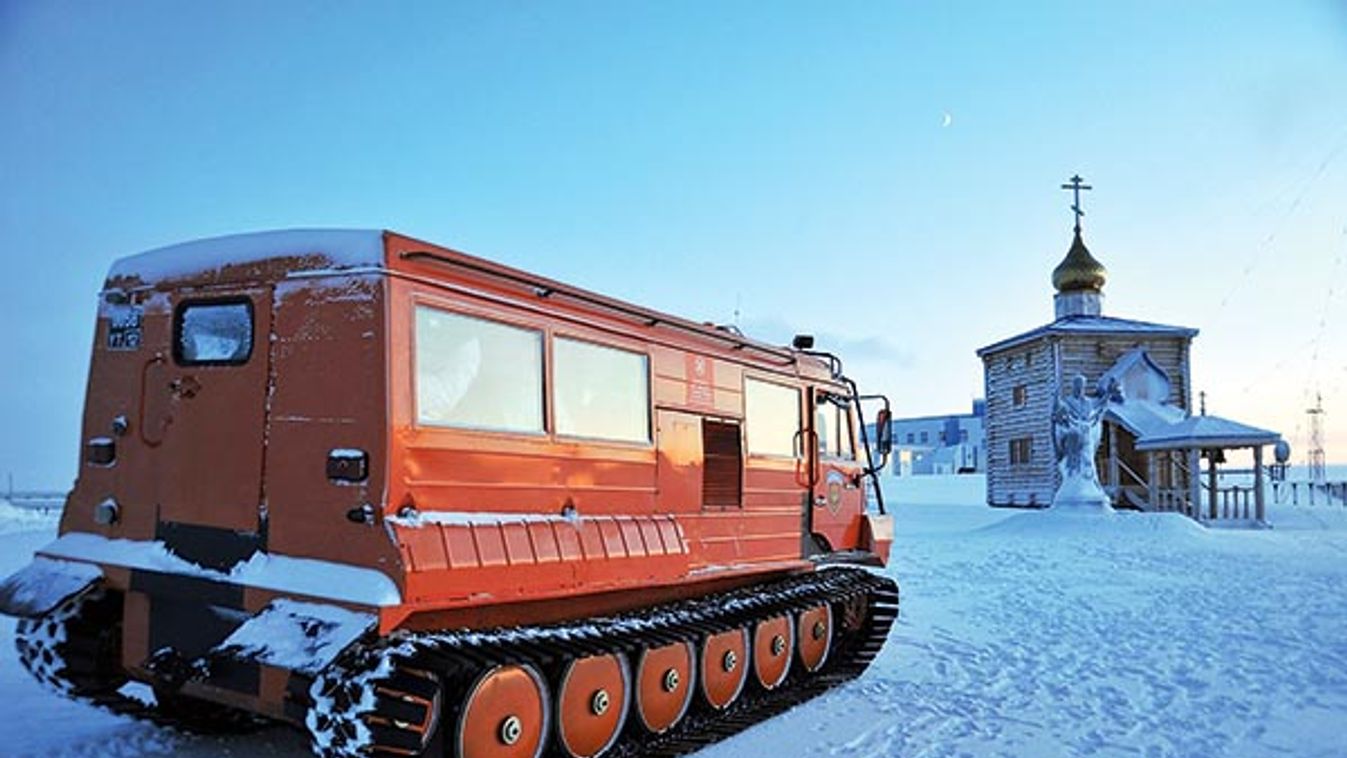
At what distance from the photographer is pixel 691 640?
22.2 feet

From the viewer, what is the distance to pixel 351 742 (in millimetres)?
4297

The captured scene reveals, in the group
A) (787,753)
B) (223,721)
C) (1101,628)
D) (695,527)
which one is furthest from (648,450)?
(1101,628)

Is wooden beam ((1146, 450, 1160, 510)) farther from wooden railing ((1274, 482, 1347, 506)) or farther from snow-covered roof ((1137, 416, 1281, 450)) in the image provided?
wooden railing ((1274, 482, 1347, 506))

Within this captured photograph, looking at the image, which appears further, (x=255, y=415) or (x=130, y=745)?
(x=130, y=745)

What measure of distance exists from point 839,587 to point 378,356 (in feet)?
18.3

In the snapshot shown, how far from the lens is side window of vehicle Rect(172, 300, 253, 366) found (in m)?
5.34

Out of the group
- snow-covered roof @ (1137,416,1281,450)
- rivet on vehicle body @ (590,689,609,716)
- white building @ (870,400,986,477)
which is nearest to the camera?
rivet on vehicle body @ (590,689,609,716)

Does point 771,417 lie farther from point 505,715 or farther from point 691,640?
point 505,715

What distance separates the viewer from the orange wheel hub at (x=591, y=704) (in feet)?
18.8

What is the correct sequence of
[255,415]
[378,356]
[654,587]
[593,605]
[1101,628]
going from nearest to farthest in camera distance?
[378,356], [255,415], [593,605], [654,587], [1101,628]

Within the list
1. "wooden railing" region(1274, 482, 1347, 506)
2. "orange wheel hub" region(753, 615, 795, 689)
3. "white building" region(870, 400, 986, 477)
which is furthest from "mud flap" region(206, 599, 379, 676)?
"white building" region(870, 400, 986, 477)

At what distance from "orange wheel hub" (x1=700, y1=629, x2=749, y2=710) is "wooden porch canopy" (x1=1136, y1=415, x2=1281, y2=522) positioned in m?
26.2

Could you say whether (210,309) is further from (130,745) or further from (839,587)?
(839,587)

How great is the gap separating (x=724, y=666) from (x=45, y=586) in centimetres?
455
